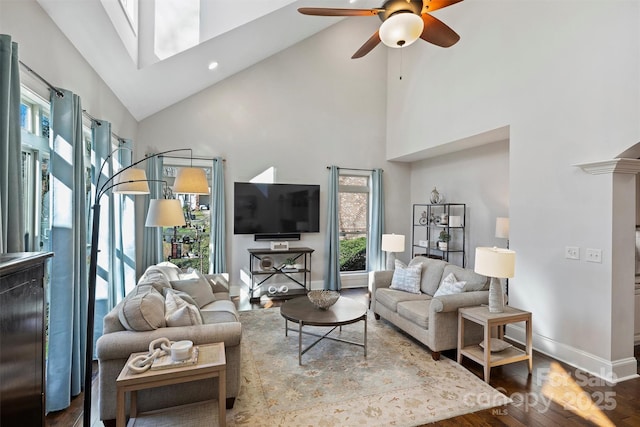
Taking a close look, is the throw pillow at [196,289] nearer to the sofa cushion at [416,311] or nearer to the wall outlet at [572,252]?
the sofa cushion at [416,311]

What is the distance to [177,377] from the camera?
1955 mm

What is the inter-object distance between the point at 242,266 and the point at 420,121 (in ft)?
13.6

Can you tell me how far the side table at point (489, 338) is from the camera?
9.49 ft

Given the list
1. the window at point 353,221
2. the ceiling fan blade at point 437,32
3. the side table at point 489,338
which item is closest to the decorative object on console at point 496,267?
the side table at point 489,338

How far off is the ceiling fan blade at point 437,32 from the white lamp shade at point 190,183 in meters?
2.47

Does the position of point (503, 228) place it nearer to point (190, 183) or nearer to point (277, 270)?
point (277, 270)

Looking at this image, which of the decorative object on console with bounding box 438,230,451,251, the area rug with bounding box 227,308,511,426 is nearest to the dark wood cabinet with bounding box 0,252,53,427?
A: the area rug with bounding box 227,308,511,426

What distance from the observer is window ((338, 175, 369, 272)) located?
6641 mm

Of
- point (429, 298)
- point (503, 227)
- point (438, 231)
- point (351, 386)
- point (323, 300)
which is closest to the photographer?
point (351, 386)

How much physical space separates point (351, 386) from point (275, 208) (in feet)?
11.9

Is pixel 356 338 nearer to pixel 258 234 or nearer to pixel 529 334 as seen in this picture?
pixel 529 334

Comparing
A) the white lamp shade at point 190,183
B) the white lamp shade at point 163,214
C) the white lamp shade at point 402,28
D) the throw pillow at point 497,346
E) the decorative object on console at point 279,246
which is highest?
the white lamp shade at point 402,28

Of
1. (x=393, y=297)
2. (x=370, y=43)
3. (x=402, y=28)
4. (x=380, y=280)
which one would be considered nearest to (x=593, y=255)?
(x=393, y=297)

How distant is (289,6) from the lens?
4496 millimetres
